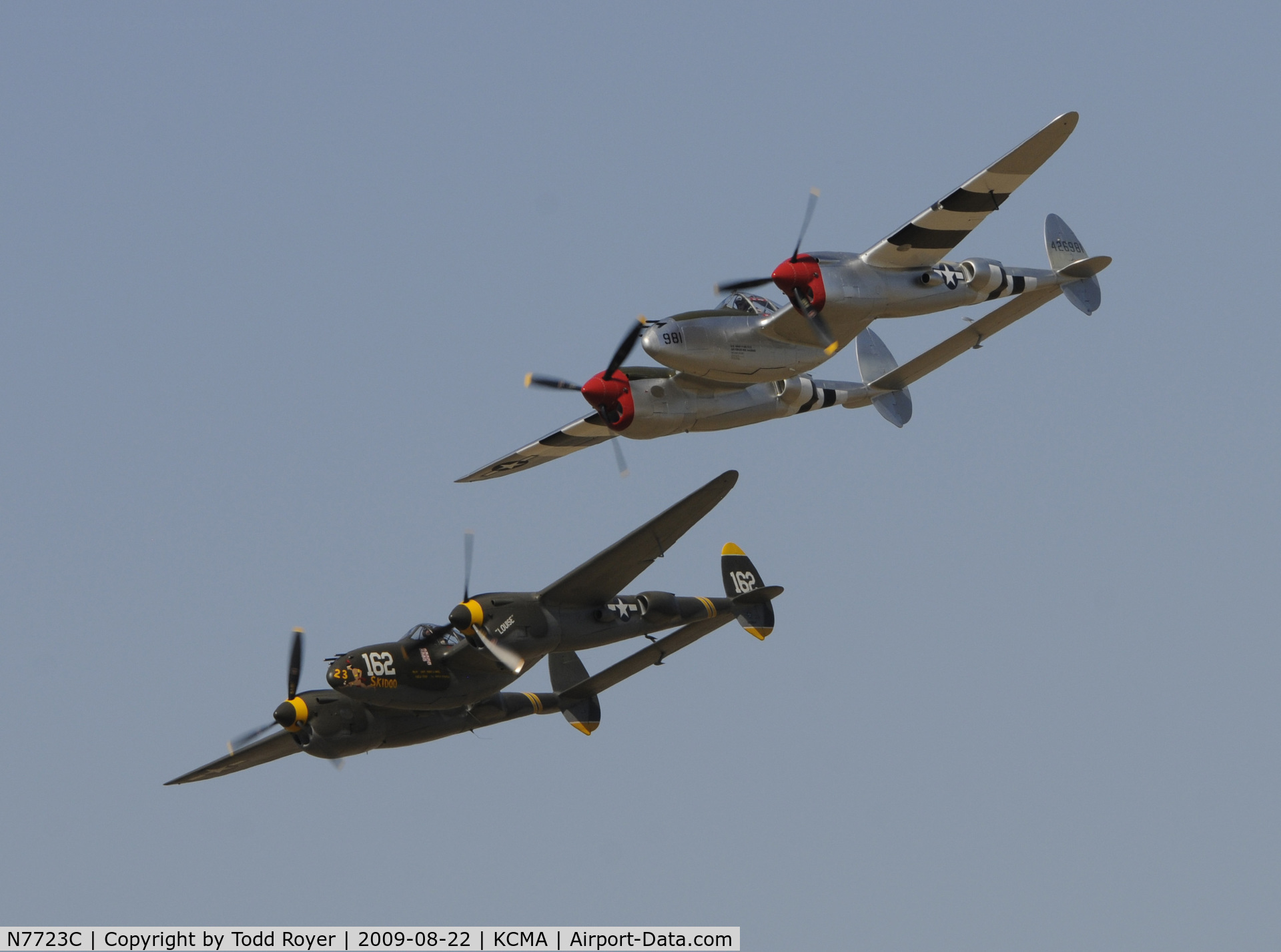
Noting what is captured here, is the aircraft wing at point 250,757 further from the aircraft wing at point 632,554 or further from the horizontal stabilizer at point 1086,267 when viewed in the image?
the horizontal stabilizer at point 1086,267

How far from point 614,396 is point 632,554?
15.9 feet

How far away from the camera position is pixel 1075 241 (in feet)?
174

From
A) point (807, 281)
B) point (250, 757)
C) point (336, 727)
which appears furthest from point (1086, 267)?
point (250, 757)

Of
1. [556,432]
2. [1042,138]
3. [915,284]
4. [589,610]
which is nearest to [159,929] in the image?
[589,610]

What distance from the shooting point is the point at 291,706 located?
52.5 metres

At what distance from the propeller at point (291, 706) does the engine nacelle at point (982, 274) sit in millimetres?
20203

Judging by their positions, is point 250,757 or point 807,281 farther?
point 250,757

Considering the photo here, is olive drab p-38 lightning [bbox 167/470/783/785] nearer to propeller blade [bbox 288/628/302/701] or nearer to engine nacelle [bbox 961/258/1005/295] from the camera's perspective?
propeller blade [bbox 288/628/302/701]

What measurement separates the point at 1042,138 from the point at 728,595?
18847mm

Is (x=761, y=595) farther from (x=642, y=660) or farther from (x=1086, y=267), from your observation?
(x=1086, y=267)

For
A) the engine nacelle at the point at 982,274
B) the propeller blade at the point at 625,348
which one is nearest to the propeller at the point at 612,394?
the propeller blade at the point at 625,348

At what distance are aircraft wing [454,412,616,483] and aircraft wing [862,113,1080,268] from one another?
8.74m

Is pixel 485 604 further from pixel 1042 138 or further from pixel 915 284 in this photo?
pixel 1042 138

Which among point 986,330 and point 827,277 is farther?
point 986,330
